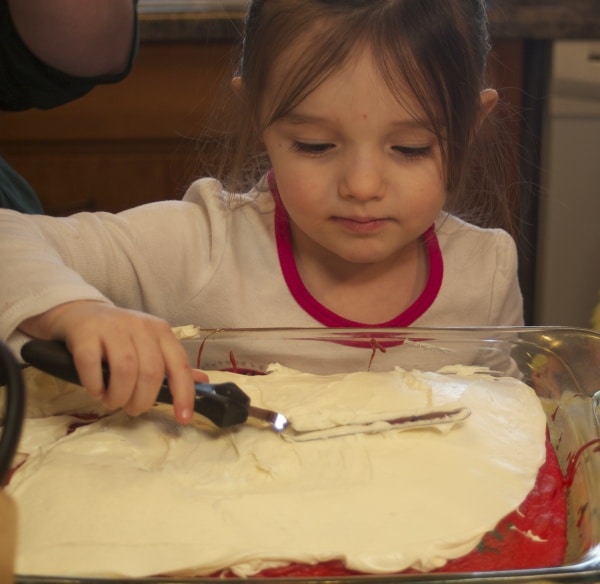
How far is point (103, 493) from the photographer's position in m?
0.56

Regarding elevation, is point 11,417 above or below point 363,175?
below

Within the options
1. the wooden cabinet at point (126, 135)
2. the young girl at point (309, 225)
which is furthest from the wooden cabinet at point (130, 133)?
the young girl at point (309, 225)

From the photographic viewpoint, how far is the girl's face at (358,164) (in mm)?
781

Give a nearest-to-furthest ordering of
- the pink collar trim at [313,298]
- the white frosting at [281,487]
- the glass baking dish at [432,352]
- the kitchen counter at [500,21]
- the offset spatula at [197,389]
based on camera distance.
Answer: the white frosting at [281,487], the offset spatula at [197,389], the glass baking dish at [432,352], the pink collar trim at [313,298], the kitchen counter at [500,21]

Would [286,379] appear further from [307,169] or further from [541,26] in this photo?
[541,26]

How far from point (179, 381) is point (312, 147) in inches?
12.4

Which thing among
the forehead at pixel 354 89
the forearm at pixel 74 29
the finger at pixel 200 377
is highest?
the forearm at pixel 74 29

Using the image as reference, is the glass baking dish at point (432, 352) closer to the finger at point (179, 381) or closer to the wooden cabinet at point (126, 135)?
the finger at point (179, 381)

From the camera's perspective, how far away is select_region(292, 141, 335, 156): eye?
2.69ft

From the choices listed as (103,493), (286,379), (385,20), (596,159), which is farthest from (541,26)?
(103,493)

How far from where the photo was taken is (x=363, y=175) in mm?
782

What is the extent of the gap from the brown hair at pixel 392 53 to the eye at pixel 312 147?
1.4 inches

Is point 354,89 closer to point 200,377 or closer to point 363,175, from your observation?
point 363,175

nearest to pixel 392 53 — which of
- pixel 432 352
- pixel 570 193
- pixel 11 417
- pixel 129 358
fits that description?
pixel 432 352
